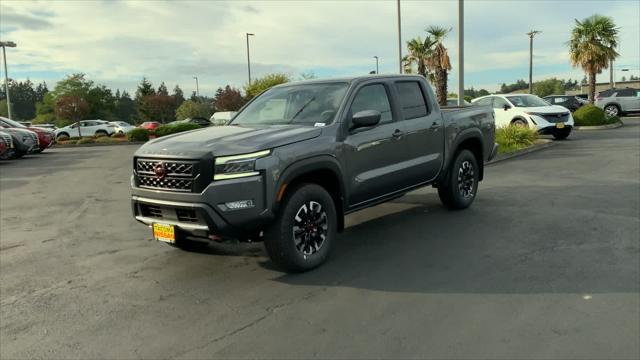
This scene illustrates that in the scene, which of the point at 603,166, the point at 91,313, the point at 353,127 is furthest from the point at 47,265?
the point at 603,166

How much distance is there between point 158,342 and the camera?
12.1ft

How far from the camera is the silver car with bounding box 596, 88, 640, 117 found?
3141cm

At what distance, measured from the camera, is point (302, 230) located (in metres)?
5.01

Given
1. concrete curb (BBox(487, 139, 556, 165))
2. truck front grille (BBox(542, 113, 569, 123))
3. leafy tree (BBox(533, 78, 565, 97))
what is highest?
leafy tree (BBox(533, 78, 565, 97))

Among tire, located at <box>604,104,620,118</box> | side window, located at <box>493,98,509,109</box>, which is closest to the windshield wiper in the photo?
side window, located at <box>493,98,509,109</box>

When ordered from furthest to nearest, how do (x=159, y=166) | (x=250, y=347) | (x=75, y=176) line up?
(x=75, y=176) → (x=159, y=166) → (x=250, y=347)

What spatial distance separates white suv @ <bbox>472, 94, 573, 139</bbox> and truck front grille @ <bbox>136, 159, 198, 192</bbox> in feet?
48.5

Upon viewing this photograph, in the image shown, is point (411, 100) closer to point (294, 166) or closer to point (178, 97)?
point (294, 166)

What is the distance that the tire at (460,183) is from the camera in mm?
7336

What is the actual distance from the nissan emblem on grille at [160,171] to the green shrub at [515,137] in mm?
12413

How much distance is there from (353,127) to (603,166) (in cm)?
871

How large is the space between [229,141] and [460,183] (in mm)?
3965

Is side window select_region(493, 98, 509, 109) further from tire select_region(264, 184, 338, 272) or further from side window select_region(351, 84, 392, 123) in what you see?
tire select_region(264, 184, 338, 272)

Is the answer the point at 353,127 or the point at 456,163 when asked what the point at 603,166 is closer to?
the point at 456,163
